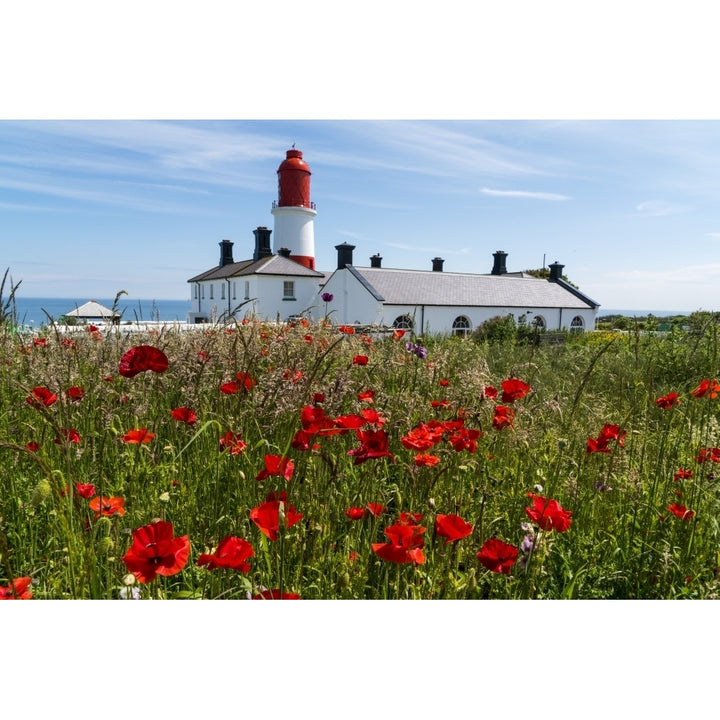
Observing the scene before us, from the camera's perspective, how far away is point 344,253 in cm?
3169

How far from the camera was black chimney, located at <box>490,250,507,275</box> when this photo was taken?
41531 millimetres

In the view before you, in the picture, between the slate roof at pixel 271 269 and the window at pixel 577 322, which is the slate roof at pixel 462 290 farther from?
the slate roof at pixel 271 269

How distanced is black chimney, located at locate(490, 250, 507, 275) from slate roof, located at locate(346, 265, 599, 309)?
5.61 metres

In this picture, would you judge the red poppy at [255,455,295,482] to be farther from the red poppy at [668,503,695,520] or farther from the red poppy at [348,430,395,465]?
the red poppy at [668,503,695,520]

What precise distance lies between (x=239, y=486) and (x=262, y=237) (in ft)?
126

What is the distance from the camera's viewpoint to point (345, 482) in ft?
7.71

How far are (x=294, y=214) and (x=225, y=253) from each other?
7.20 metres

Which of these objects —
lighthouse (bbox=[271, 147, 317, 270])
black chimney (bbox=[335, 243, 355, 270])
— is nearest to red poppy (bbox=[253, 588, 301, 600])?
black chimney (bbox=[335, 243, 355, 270])

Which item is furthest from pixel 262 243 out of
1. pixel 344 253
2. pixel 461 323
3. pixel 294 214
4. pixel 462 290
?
pixel 461 323

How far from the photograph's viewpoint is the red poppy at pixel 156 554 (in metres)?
1.13

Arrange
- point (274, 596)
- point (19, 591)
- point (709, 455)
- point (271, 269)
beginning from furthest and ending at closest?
point (271, 269)
point (709, 455)
point (274, 596)
point (19, 591)

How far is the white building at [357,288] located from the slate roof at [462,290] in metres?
0.06

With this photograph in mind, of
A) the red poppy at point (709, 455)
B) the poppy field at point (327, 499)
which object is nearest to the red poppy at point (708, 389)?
the poppy field at point (327, 499)

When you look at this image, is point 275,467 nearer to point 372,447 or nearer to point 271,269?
point 372,447
